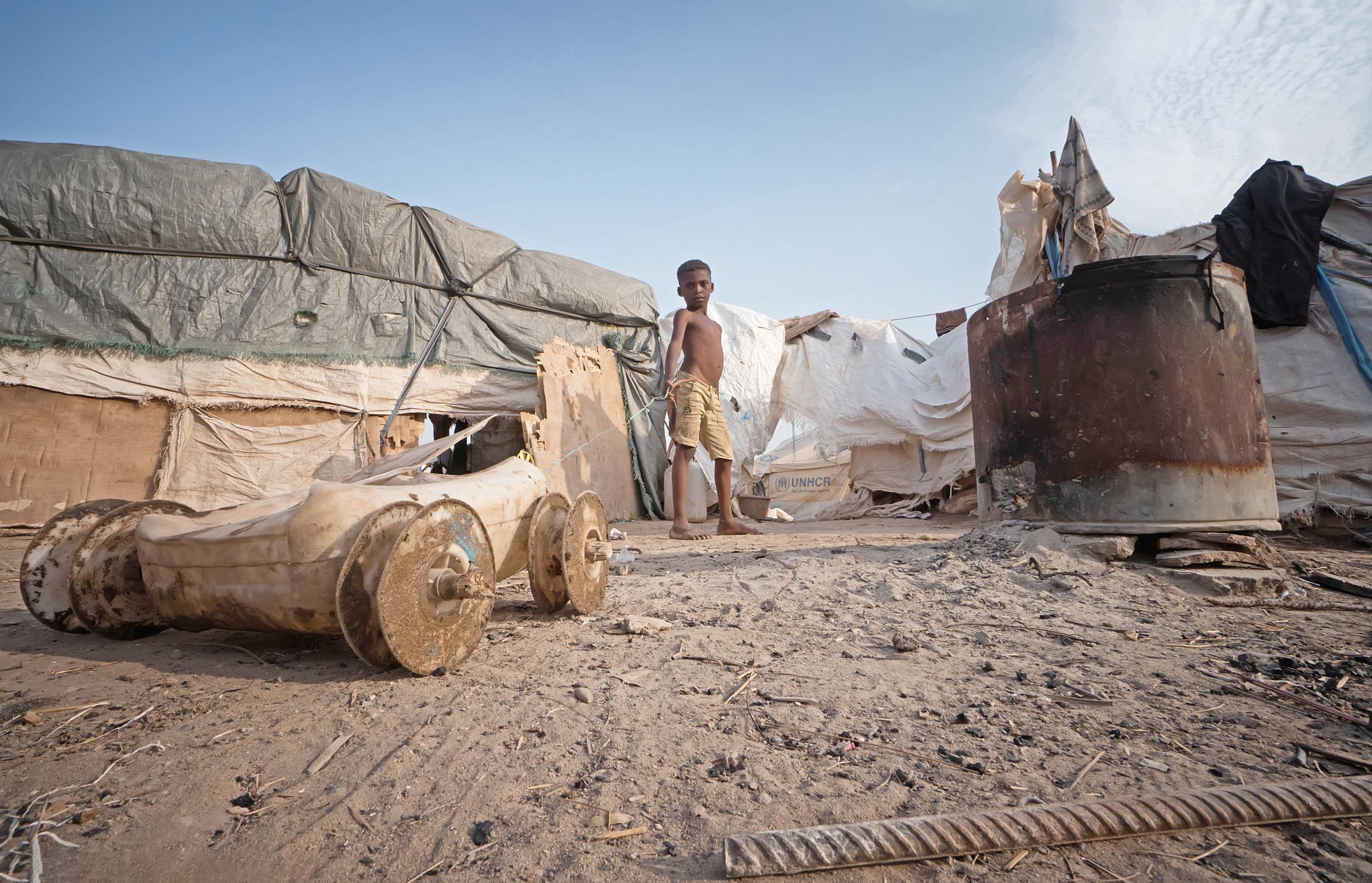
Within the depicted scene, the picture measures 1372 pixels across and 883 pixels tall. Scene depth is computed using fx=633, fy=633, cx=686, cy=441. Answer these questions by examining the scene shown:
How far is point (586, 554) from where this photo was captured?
2.77 metres

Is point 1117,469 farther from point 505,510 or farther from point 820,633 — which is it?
point 505,510

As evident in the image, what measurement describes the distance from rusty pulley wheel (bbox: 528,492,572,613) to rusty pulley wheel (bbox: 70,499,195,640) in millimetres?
1403

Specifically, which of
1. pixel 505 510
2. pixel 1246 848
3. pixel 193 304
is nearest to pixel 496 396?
pixel 193 304

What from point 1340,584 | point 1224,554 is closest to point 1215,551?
point 1224,554

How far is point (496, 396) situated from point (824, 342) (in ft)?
18.1

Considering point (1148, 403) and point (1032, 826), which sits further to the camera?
point (1148, 403)

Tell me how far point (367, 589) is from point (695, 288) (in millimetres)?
4656

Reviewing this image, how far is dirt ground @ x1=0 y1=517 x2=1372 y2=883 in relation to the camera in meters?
1.13

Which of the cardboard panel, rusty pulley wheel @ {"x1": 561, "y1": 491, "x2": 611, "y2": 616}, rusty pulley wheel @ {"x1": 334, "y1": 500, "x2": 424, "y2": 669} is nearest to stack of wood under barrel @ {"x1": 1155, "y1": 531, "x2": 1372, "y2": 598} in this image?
rusty pulley wheel @ {"x1": 561, "y1": 491, "x2": 611, "y2": 616}

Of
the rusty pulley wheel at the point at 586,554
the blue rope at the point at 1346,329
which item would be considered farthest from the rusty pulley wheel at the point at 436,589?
the blue rope at the point at 1346,329

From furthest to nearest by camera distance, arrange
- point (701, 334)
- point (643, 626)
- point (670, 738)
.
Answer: point (701, 334) → point (643, 626) → point (670, 738)

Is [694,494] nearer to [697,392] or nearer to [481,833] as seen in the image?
[697,392]

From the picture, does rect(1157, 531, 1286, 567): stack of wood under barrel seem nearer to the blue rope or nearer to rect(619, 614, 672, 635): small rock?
rect(619, 614, 672, 635): small rock

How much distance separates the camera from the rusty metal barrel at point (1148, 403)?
10.5 feet
